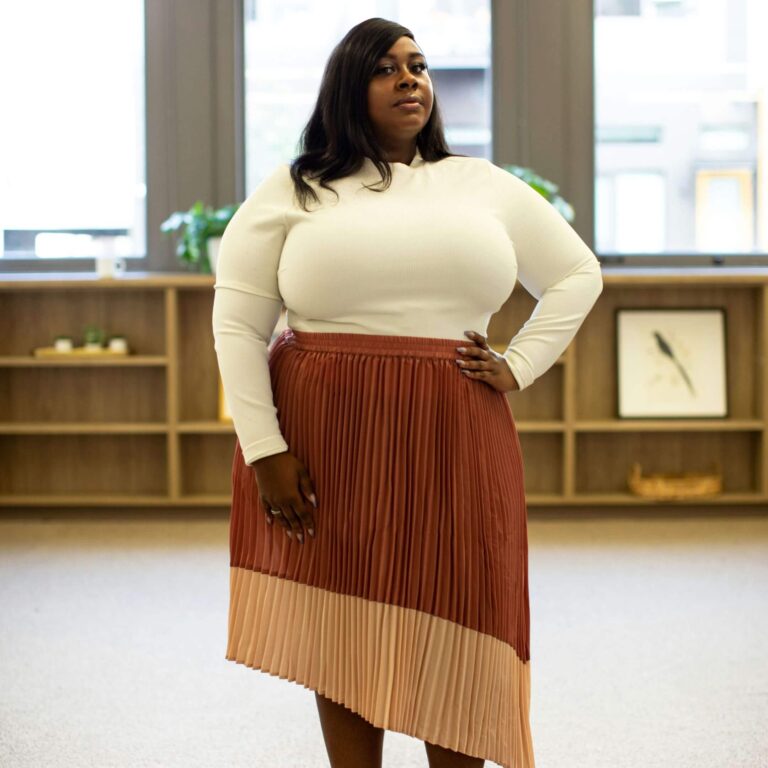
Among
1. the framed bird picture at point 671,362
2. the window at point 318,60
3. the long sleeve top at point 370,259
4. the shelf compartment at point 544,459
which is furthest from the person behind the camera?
the window at point 318,60

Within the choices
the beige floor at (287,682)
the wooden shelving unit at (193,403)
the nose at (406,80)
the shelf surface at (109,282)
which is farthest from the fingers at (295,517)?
the wooden shelving unit at (193,403)

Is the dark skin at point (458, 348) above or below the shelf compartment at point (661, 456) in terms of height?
above

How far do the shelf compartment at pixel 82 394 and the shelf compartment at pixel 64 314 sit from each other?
0.13 m

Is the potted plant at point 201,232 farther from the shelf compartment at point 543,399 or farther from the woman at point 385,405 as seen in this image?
the woman at point 385,405

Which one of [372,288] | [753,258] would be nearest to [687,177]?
[753,258]

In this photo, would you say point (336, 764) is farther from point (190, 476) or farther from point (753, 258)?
point (753, 258)

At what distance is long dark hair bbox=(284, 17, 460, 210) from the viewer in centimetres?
165

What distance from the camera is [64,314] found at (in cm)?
480

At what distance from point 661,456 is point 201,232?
216cm

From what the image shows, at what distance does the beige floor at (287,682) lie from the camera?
2361mm

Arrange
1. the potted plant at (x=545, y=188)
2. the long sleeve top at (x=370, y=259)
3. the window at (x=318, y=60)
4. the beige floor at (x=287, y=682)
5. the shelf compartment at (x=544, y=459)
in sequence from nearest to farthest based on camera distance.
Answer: the long sleeve top at (x=370, y=259) → the beige floor at (x=287, y=682) → the potted plant at (x=545, y=188) → the shelf compartment at (x=544, y=459) → the window at (x=318, y=60)

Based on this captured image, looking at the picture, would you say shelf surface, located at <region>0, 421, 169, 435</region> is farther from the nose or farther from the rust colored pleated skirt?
the nose

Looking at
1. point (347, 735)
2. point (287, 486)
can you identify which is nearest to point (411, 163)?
point (287, 486)

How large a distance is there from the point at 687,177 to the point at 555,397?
1.23 m
